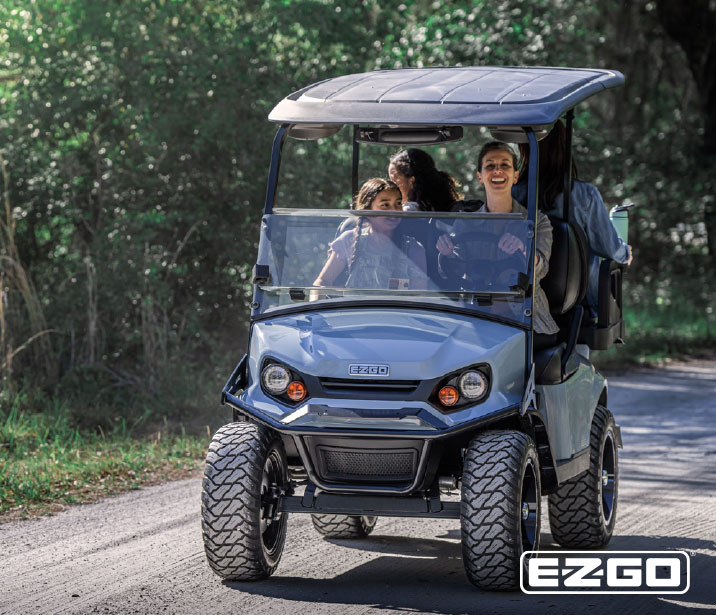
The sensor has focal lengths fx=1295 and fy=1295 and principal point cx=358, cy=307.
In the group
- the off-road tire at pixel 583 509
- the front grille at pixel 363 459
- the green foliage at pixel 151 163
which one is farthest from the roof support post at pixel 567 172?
the green foliage at pixel 151 163

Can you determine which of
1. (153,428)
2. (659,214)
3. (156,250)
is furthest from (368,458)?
(659,214)

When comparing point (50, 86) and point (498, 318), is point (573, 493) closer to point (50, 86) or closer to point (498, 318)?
point (498, 318)

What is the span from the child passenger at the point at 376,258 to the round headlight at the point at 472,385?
635mm

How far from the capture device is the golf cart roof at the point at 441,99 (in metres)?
5.79

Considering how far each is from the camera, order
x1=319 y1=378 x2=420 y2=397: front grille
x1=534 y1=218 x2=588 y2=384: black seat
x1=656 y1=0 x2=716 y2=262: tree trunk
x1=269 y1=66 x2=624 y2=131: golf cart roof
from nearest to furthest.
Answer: x1=319 y1=378 x2=420 y2=397: front grille
x1=269 y1=66 x2=624 y2=131: golf cart roof
x1=534 y1=218 x2=588 y2=384: black seat
x1=656 y1=0 x2=716 y2=262: tree trunk

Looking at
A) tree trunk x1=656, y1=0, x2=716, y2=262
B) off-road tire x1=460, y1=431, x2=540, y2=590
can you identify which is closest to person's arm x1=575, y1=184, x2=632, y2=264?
off-road tire x1=460, y1=431, x2=540, y2=590

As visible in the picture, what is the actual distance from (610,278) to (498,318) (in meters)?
1.36

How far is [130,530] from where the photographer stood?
7020 mm

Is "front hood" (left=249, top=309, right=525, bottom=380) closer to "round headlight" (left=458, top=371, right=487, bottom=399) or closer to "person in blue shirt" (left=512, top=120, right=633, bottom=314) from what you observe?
"round headlight" (left=458, top=371, right=487, bottom=399)

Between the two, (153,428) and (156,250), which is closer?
(153,428)

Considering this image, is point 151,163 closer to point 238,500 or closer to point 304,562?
point 304,562

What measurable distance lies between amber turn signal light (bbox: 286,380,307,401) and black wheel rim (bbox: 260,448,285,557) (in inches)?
11.1

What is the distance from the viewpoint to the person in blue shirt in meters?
6.87

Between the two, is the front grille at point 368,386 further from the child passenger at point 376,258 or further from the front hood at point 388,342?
the child passenger at point 376,258
